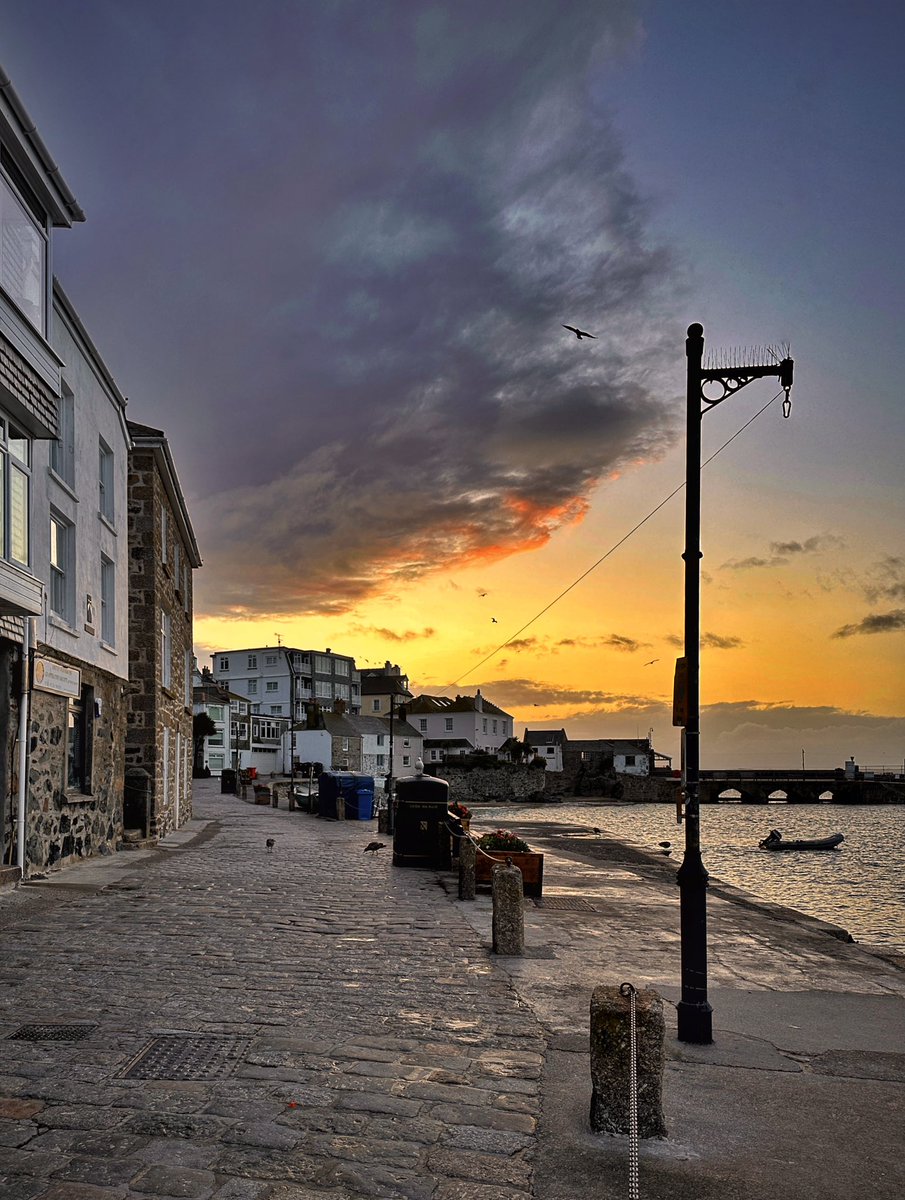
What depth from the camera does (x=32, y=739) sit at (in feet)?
47.2

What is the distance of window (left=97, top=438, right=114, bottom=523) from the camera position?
20.0 metres

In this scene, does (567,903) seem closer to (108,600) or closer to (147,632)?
(108,600)

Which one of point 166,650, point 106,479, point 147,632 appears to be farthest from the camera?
point 166,650

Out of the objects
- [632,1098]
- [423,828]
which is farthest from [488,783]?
[632,1098]

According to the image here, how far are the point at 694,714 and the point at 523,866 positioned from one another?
7.87 metres

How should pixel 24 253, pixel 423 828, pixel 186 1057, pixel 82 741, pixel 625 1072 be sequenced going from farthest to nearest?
pixel 423 828, pixel 82 741, pixel 24 253, pixel 186 1057, pixel 625 1072

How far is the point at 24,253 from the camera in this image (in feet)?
42.1

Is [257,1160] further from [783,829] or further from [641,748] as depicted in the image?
[641,748]

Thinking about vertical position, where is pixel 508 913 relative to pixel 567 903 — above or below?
above

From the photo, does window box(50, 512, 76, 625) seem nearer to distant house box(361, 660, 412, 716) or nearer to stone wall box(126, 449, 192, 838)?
stone wall box(126, 449, 192, 838)

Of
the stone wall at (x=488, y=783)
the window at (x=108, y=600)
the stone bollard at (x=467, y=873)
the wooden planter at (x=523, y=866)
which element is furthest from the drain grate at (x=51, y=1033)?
the stone wall at (x=488, y=783)

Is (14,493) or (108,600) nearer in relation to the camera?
(14,493)

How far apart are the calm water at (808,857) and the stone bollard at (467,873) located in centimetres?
1155

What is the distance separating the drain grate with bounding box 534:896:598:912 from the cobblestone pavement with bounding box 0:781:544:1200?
7.63ft
